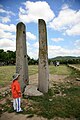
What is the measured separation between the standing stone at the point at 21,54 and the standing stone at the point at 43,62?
107 centimetres

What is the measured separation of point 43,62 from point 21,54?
1566 mm

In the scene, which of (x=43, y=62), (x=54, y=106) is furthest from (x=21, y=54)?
(x=54, y=106)

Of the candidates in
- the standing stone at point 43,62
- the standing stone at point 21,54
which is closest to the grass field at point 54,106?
the standing stone at point 43,62

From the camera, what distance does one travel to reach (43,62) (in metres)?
13.4

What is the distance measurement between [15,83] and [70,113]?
2.85 metres

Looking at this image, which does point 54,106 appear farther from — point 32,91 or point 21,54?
point 21,54

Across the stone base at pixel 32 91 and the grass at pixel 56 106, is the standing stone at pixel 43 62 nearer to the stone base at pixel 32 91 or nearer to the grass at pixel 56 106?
the stone base at pixel 32 91

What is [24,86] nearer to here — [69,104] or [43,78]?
[43,78]

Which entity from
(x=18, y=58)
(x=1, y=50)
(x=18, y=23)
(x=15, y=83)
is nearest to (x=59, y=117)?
(x=15, y=83)

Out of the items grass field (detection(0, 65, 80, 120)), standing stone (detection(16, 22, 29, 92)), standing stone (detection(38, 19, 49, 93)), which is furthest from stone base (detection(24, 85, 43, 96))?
standing stone (detection(16, 22, 29, 92))

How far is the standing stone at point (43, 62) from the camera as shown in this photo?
13305 mm

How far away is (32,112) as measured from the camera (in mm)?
9305

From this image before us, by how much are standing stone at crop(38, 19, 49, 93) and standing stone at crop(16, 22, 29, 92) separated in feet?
3.52

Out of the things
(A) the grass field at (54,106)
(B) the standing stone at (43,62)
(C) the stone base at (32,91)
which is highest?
(B) the standing stone at (43,62)
